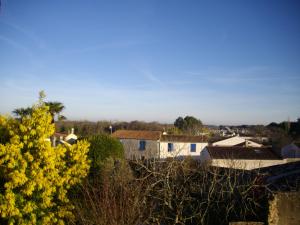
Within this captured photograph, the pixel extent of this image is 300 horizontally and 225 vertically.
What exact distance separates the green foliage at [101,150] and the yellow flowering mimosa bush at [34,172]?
2.33 metres

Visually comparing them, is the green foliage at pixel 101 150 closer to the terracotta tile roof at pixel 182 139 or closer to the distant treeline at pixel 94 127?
the terracotta tile roof at pixel 182 139

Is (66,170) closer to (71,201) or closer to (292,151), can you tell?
(71,201)

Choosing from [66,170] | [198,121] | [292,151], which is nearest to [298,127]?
[198,121]

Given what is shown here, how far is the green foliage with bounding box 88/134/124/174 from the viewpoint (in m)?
11.2

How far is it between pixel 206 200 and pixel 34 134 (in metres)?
5.32

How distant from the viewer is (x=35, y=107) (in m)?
8.23

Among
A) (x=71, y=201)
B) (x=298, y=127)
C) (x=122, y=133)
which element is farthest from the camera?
(x=298, y=127)

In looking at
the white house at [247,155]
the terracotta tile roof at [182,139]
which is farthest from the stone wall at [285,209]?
the terracotta tile roof at [182,139]

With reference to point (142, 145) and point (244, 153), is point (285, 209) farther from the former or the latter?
point (142, 145)

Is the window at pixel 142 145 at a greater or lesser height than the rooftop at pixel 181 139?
lesser

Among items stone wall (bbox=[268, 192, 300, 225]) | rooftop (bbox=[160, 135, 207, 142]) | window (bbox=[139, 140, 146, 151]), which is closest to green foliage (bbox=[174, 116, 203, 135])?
rooftop (bbox=[160, 135, 207, 142])

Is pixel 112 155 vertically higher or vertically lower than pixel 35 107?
lower

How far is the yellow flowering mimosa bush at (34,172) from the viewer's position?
705 centimetres

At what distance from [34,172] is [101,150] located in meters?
4.55
